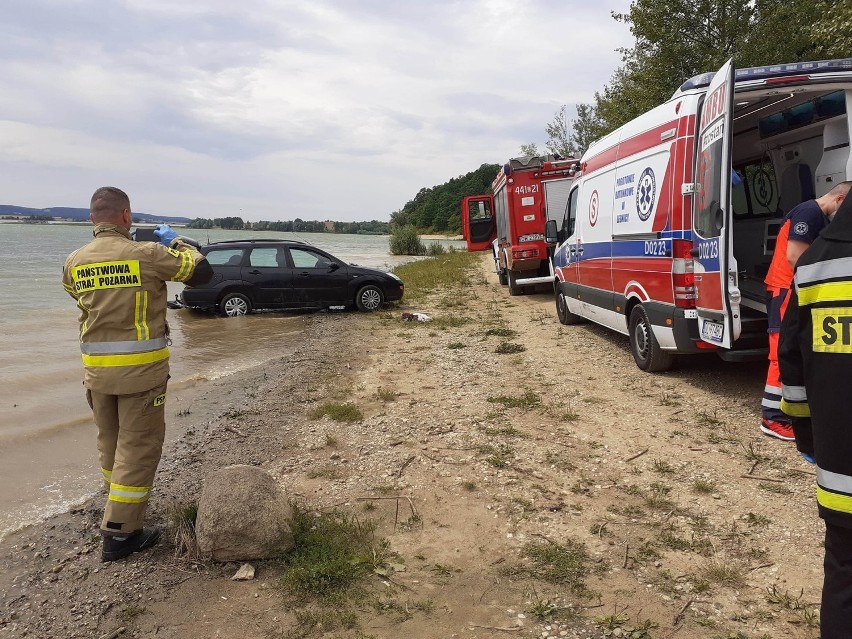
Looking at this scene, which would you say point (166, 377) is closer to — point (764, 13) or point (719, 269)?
point (719, 269)

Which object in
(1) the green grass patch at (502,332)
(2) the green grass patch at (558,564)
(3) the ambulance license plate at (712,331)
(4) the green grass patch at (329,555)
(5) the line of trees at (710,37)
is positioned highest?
(5) the line of trees at (710,37)

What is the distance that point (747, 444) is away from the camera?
4762 millimetres

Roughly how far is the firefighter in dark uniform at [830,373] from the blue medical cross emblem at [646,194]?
4.73 metres

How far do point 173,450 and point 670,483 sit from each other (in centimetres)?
398

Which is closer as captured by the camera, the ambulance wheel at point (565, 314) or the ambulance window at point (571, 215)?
the ambulance window at point (571, 215)

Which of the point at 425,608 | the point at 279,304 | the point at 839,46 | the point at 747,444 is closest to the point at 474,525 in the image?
the point at 425,608

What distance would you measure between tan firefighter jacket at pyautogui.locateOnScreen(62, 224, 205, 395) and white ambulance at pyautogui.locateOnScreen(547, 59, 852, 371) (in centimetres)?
439

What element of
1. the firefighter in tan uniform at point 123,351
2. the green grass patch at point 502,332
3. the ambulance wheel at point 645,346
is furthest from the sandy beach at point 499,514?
the green grass patch at point 502,332

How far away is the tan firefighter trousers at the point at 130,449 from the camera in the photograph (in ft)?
11.2

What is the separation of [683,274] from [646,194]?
112 cm

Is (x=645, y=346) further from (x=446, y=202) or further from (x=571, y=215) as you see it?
(x=446, y=202)

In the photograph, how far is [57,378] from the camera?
28.7 ft

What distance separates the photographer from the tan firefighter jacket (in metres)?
3.44

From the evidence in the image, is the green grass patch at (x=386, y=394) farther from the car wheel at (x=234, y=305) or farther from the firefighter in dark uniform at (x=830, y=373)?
the car wheel at (x=234, y=305)
